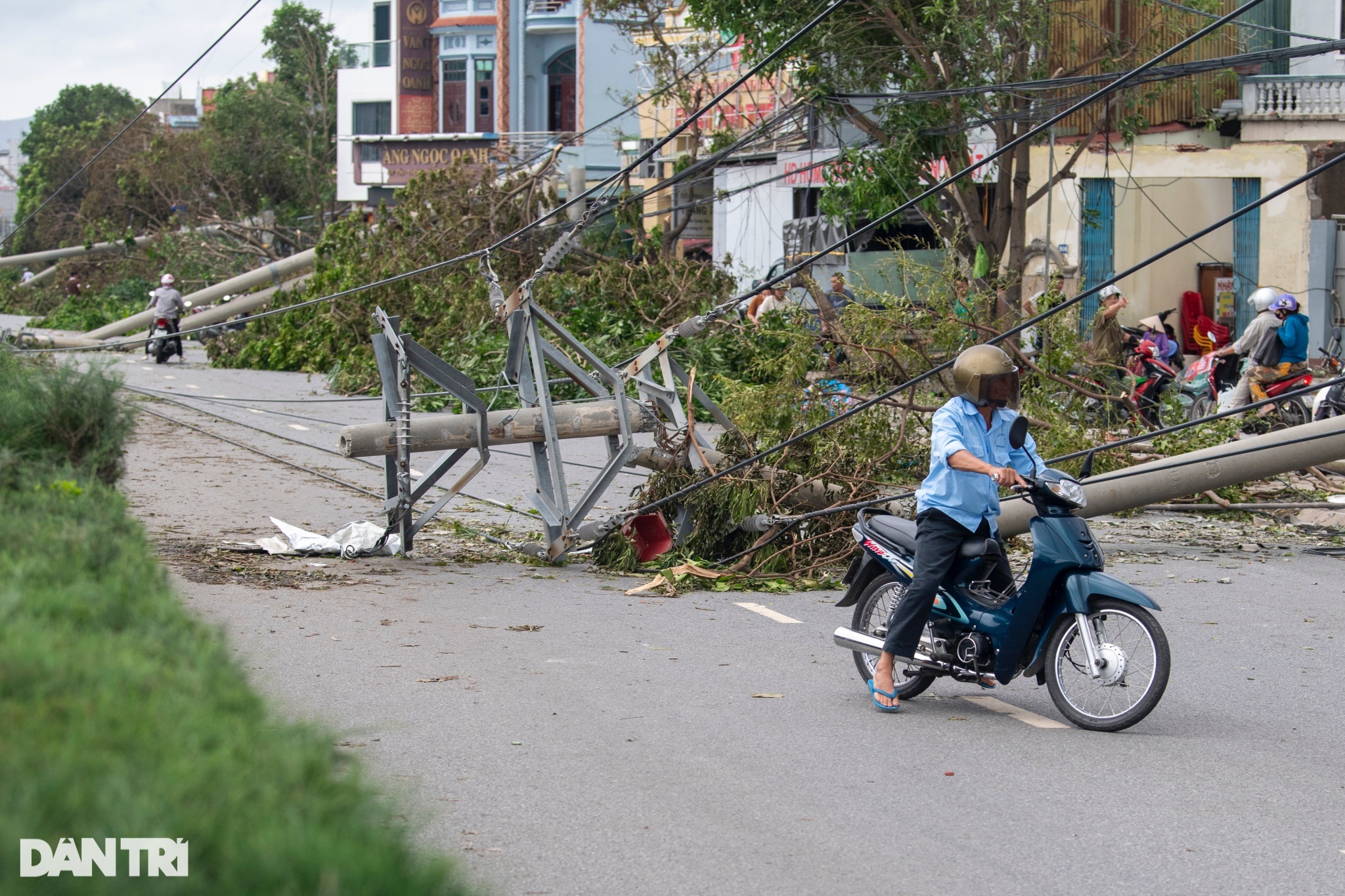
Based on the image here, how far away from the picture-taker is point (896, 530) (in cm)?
668

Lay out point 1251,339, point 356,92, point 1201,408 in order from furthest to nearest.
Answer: point 356,92, point 1201,408, point 1251,339

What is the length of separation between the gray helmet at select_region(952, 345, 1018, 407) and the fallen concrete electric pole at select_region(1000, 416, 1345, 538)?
146 inches

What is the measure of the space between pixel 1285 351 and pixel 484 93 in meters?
43.4

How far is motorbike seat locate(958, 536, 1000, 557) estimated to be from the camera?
627cm

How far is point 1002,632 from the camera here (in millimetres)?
6254

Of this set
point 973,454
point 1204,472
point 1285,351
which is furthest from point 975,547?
point 1285,351

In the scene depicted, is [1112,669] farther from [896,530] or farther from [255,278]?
[255,278]

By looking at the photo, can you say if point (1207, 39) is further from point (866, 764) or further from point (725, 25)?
point (866, 764)

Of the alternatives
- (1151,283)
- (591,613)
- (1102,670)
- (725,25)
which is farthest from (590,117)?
(1102,670)

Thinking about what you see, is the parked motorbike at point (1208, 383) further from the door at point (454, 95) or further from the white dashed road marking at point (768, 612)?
the door at point (454, 95)

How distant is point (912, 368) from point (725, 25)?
853cm

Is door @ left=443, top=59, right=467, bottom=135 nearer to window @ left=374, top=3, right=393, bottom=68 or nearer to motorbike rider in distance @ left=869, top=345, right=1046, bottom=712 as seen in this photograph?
window @ left=374, top=3, right=393, bottom=68

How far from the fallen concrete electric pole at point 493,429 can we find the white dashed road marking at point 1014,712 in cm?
437

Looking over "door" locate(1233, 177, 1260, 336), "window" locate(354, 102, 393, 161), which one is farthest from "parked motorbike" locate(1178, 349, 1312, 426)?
"window" locate(354, 102, 393, 161)
